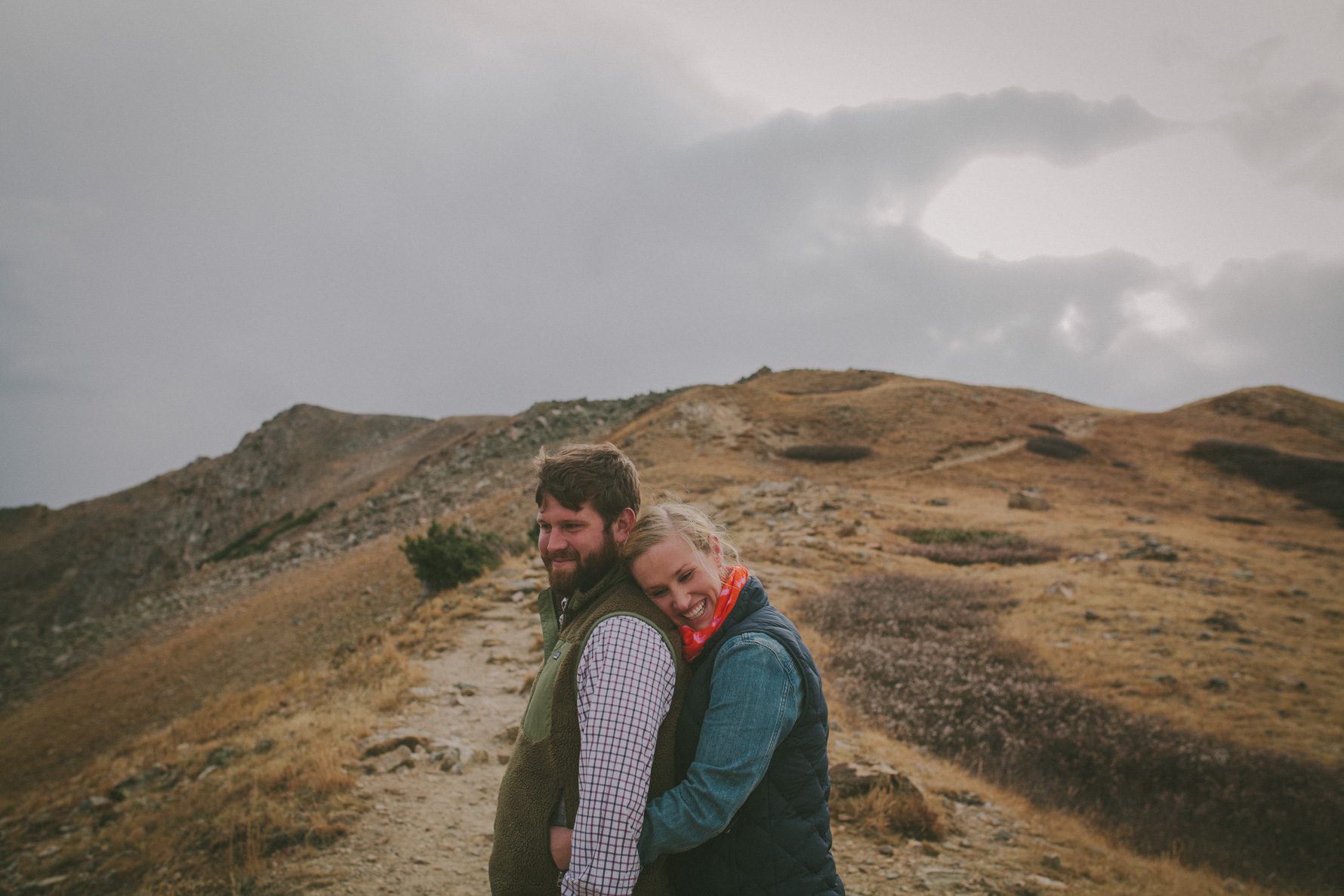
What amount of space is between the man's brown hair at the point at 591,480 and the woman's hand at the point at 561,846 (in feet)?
3.40

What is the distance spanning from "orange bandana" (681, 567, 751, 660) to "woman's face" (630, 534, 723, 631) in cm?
2

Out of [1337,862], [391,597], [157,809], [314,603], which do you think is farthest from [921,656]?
[314,603]

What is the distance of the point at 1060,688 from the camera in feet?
Result: 30.6

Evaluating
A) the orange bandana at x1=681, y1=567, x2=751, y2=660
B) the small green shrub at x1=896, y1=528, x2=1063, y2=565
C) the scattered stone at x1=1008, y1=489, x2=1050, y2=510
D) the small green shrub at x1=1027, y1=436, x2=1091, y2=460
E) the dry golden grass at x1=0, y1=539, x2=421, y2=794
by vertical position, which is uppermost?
the small green shrub at x1=1027, y1=436, x2=1091, y2=460

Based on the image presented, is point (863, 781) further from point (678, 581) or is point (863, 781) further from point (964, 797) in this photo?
point (678, 581)

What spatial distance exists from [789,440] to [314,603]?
24529 mm

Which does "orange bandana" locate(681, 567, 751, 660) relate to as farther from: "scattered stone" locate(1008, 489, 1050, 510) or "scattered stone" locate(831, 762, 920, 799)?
"scattered stone" locate(1008, 489, 1050, 510)

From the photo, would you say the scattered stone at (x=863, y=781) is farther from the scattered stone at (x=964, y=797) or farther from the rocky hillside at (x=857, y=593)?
the scattered stone at (x=964, y=797)

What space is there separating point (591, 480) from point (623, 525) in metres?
0.23

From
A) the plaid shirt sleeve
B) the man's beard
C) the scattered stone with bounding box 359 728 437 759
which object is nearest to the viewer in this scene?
the plaid shirt sleeve

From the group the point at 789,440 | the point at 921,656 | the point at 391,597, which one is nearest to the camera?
the point at 921,656

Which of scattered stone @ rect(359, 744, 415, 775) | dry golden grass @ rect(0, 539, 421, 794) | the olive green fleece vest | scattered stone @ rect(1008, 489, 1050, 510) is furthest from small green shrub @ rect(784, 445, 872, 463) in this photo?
the olive green fleece vest

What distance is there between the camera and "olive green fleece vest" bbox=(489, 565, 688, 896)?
196cm

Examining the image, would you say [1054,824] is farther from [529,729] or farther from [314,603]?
[314,603]
